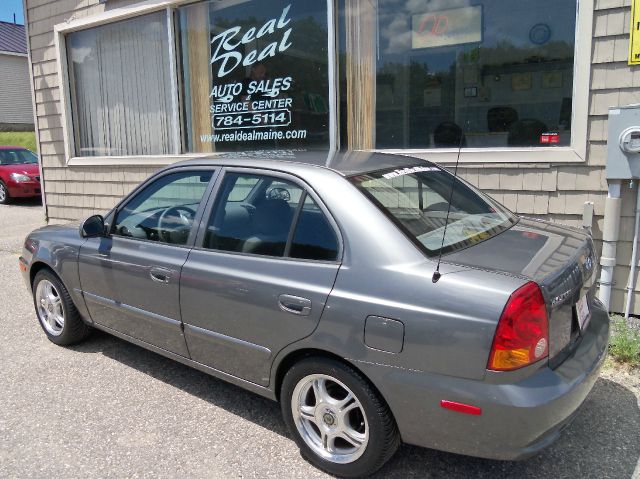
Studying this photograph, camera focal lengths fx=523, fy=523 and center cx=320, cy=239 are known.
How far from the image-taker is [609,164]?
4121 mm

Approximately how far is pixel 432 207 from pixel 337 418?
1175mm

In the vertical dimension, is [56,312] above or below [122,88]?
below

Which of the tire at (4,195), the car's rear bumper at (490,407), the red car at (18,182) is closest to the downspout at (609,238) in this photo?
the car's rear bumper at (490,407)

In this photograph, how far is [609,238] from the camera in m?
4.25

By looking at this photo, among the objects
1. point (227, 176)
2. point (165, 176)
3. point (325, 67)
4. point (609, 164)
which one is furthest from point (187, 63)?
point (609, 164)

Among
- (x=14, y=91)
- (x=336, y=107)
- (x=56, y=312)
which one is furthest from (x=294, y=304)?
(x=14, y=91)

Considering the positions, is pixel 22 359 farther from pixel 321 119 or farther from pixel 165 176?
pixel 321 119

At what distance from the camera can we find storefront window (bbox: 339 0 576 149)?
454 cm

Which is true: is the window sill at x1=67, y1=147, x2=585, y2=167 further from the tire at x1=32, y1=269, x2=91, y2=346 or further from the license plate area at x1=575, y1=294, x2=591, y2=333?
the license plate area at x1=575, y1=294, x2=591, y2=333

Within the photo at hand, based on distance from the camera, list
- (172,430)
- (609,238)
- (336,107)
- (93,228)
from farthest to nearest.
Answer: (336,107)
(609,238)
(93,228)
(172,430)

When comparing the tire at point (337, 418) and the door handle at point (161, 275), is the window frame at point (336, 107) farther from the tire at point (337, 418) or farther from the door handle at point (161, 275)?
the tire at point (337, 418)

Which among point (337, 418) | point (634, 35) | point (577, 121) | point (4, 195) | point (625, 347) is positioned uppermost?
point (634, 35)

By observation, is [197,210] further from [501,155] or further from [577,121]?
[577,121]

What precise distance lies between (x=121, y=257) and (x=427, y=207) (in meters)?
1.95
